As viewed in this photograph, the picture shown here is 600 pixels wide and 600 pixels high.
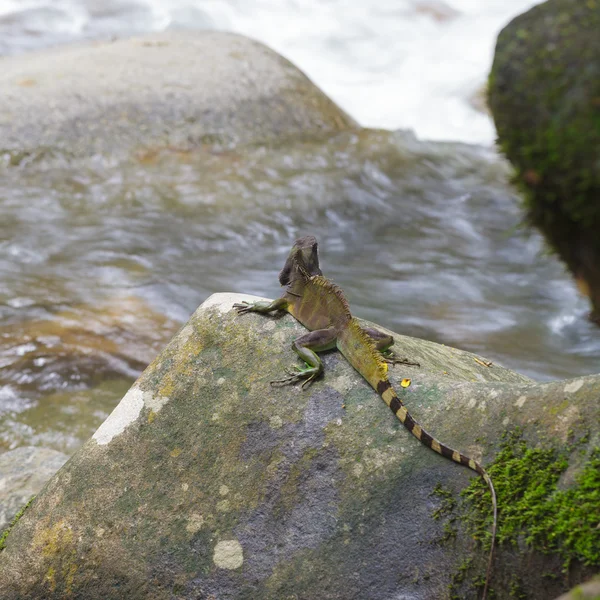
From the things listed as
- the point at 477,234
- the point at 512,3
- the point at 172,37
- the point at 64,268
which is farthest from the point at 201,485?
the point at 512,3

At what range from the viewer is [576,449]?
2973 mm

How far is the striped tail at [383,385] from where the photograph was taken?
10.4 feet

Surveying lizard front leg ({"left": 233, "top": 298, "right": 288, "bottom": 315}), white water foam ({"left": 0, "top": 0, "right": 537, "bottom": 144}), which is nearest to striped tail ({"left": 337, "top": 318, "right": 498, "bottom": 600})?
lizard front leg ({"left": 233, "top": 298, "right": 288, "bottom": 315})

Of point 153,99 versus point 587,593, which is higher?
point 587,593

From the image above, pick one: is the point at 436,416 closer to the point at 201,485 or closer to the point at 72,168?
the point at 201,485

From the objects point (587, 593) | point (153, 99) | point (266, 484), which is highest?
point (587, 593)

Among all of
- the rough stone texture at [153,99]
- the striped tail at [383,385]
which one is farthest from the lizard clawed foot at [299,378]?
the rough stone texture at [153,99]

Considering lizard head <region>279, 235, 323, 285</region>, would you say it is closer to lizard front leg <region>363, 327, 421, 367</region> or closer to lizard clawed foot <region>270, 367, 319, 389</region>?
lizard front leg <region>363, 327, 421, 367</region>

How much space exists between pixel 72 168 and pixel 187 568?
9.84 m

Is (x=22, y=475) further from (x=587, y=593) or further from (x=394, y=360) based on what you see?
(x=587, y=593)

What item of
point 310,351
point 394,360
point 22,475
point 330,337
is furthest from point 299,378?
point 22,475

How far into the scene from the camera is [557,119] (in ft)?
6.60

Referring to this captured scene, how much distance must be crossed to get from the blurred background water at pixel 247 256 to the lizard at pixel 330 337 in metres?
2.50

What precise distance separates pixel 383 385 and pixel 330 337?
1.85ft
